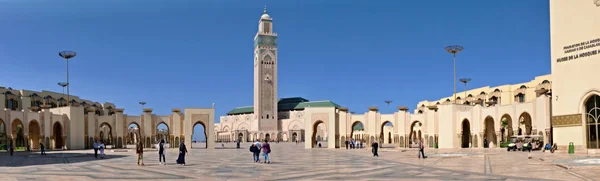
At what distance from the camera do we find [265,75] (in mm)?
96938

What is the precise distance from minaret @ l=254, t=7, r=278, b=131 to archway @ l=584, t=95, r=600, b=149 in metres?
71.7

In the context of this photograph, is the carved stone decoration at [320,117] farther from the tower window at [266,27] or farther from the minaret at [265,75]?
the tower window at [266,27]

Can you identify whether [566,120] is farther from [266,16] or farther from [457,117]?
[266,16]

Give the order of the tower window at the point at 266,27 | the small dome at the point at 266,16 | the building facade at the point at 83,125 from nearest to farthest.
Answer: the building facade at the point at 83,125, the tower window at the point at 266,27, the small dome at the point at 266,16

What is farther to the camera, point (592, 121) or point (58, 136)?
point (58, 136)

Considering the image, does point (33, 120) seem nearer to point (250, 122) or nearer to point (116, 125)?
point (116, 125)

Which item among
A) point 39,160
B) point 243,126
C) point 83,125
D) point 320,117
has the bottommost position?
point 243,126

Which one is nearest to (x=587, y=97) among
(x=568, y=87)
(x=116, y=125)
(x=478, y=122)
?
(x=568, y=87)

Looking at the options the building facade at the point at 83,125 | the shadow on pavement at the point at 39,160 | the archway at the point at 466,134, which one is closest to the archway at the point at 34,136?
the building facade at the point at 83,125

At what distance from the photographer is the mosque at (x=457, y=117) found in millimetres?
27344

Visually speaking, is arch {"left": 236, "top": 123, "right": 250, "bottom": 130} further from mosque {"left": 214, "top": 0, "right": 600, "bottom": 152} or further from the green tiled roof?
mosque {"left": 214, "top": 0, "right": 600, "bottom": 152}

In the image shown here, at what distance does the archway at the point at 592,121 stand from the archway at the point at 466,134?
45.1 feet

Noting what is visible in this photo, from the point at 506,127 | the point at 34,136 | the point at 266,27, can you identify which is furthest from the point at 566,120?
the point at 266,27

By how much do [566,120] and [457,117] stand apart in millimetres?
11757
